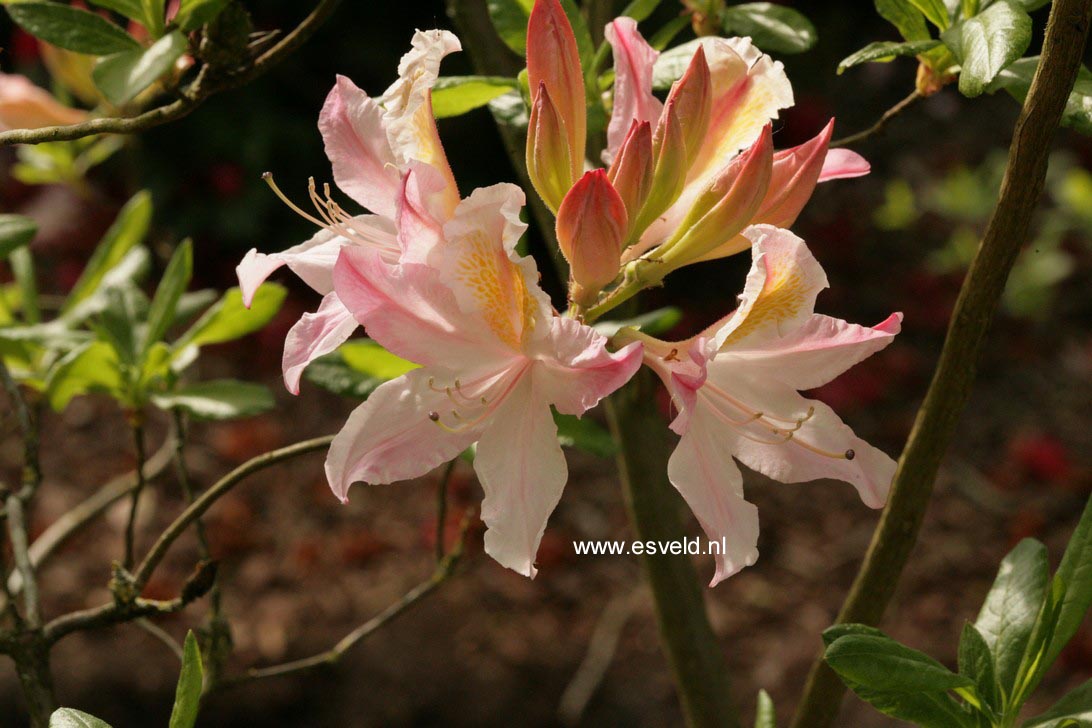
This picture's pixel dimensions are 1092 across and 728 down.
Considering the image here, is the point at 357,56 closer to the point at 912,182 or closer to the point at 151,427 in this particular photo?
the point at 151,427

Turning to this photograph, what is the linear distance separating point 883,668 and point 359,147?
0.50 m

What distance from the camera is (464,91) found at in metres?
0.89

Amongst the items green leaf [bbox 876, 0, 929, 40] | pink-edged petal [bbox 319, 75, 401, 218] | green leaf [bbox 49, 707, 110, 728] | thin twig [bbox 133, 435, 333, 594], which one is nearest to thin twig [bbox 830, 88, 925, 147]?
green leaf [bbox 876, 0, 929, 40]

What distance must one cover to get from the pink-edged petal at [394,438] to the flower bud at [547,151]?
15 cm

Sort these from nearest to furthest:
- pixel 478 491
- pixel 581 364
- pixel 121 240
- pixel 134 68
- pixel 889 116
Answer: pixel 581 364
pixel 134 68
pixel 889 116
pixel 121 240
pixel 478 491

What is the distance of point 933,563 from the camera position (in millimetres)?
3105

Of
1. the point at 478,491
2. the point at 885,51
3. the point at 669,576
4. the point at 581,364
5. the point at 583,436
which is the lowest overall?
the point at 478,491

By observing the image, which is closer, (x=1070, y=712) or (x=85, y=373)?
(x=1070, y=712)

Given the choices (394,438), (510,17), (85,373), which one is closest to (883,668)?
(394,438)

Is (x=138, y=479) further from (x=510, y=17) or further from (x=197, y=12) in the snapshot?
(x=510, y=17)

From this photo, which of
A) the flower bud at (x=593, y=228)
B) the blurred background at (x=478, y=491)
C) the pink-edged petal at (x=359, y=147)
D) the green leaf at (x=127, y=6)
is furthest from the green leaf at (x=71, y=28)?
the blurred background at (x=478, y=491)

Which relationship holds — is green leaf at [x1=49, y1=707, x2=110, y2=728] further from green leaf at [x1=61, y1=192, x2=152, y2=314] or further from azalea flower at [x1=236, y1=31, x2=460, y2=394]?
green leaf at [x1=61, y1=192, x2=152, y2=314]

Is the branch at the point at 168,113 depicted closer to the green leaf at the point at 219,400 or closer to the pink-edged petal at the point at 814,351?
the green leaf at the point at 219,400

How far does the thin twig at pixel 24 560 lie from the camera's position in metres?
0.88
